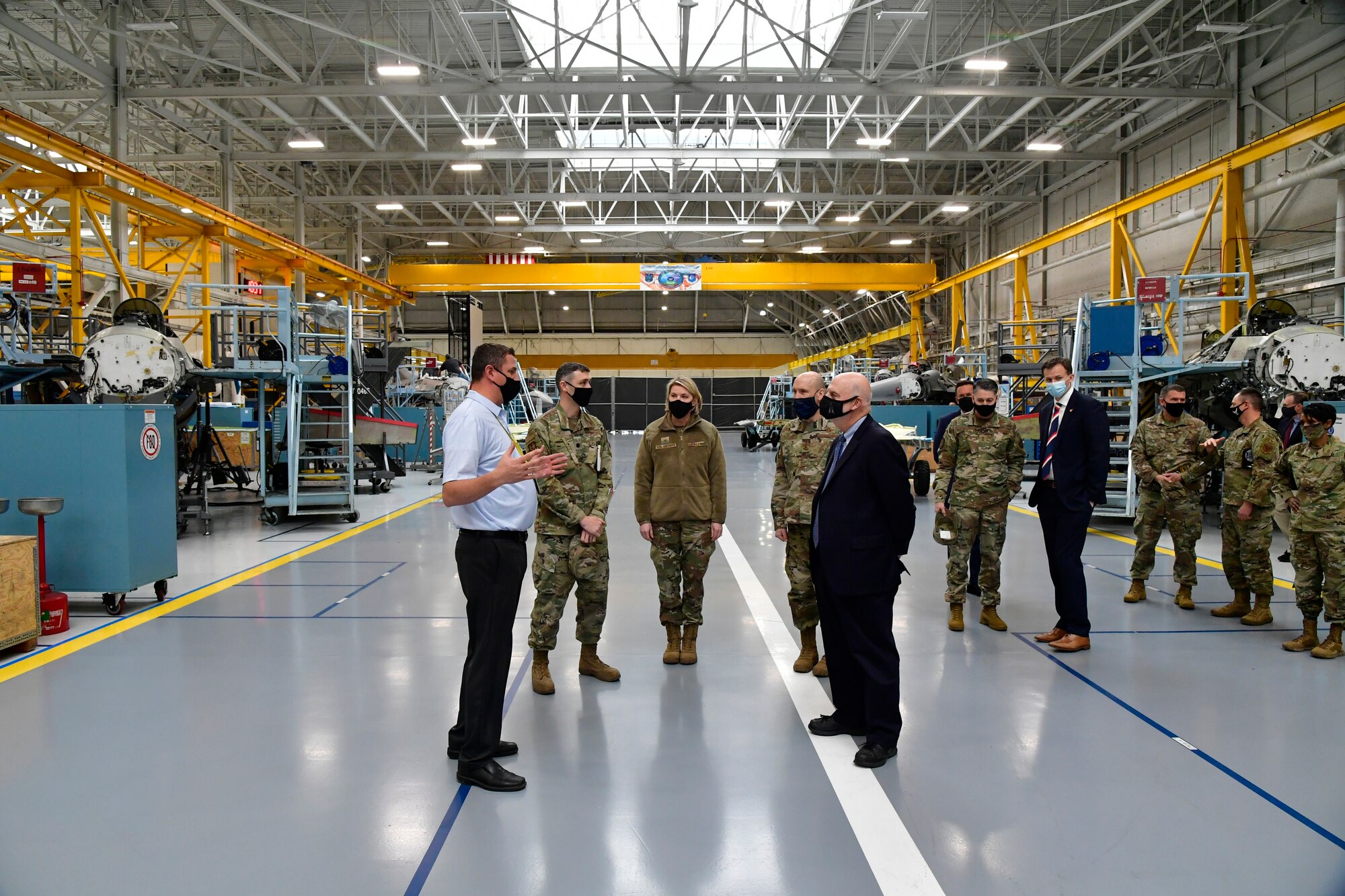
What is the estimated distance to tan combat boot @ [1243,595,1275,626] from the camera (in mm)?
5980

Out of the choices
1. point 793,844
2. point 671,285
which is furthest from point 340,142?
point 793,844

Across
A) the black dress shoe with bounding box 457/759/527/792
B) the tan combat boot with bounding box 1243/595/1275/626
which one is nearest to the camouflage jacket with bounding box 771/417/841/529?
the black dress shoe with bounding box 457/759/527/792

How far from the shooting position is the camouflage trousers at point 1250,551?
19.5 ft

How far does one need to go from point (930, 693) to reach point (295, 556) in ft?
23.4

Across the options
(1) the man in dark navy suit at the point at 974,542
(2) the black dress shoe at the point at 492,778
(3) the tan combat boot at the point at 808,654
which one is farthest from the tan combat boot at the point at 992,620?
(2) the black dress shoe at the point at 492,778

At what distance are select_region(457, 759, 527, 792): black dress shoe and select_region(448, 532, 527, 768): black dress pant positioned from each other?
3cm

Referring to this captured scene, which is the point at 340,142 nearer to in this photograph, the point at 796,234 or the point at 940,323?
the point at 796,234

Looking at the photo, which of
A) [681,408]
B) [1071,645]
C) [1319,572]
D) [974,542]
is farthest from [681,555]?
[1319,572]

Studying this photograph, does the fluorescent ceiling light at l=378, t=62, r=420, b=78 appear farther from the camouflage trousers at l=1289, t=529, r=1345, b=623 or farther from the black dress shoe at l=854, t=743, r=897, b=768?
the camouflage trousers at l=1289, t=529, r=1345, b=623

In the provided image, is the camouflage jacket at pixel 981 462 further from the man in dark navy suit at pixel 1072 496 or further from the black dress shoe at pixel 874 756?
the black dress shoe at pixel 874 756

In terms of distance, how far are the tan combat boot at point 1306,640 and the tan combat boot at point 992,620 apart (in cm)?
174

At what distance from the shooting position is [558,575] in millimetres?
4484

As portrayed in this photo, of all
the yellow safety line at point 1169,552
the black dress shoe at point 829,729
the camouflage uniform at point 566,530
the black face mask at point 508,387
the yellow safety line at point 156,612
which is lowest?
the black dress shoe at point 829,729

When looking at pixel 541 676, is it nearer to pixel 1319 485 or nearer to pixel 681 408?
pixel 681 408
